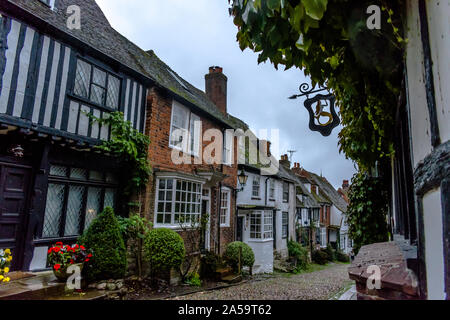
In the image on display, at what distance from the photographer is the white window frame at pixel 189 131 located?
11252mm

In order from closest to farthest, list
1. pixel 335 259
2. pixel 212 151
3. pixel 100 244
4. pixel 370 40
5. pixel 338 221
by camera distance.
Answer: pixel 370 40
pixel 100 244
pixel 212 151
pixel 335 259
pixel 338 221

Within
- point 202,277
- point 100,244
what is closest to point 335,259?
point 202,277

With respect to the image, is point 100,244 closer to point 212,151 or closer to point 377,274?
point 377,274

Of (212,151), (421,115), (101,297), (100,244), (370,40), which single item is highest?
(212,151)

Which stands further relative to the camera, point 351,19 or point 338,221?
point 338,221

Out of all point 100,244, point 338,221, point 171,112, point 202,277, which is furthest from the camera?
point 338,221

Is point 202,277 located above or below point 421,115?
below

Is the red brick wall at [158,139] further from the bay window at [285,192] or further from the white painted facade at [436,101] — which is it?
the bay window at [285,192]

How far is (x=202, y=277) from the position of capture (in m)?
11.9

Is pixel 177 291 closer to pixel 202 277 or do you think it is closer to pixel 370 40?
pixel 202 277

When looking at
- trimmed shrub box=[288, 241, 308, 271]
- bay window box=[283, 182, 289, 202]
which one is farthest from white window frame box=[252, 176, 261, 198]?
trimmed shrub box=[288, 241, 308, 271]

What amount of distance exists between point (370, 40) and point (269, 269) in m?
17.6

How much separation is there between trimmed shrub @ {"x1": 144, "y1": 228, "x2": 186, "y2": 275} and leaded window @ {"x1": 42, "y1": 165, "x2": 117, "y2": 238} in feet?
5.92

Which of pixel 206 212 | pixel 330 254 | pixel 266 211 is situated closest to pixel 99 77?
pixel 206 212
